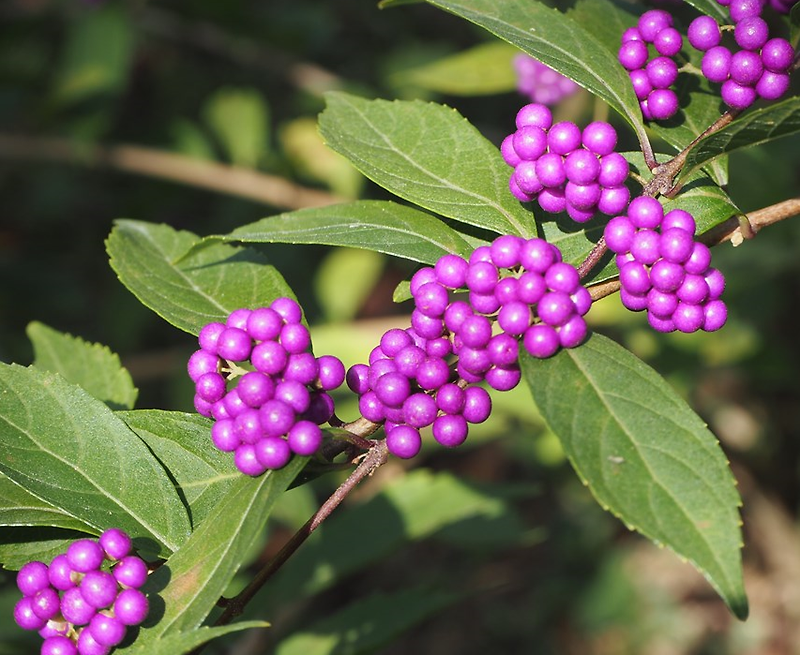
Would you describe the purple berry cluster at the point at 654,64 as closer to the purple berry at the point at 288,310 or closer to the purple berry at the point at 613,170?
the purple berry at the point at 613,170

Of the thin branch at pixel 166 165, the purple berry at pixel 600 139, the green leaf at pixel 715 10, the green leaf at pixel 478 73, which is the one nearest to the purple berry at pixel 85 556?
the purple berry at pixel 600 139

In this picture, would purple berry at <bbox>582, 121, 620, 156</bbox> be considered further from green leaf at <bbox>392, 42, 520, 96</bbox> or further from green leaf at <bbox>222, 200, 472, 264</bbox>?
green leaf at <bbox>392, 42, 520, 96</bbox>

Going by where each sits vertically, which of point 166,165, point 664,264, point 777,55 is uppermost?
point 777,55

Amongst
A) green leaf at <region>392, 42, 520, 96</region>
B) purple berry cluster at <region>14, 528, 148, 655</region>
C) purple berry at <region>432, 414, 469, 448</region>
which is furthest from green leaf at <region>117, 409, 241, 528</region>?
green leaf at <region>392, 42, 520, 96</region>

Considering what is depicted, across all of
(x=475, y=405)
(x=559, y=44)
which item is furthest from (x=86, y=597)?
(x=559, y=44)

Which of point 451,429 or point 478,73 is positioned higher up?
point 451,429

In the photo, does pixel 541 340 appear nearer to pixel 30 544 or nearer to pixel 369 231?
pixel 369 231

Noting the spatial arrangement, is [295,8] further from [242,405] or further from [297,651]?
[242,405]
